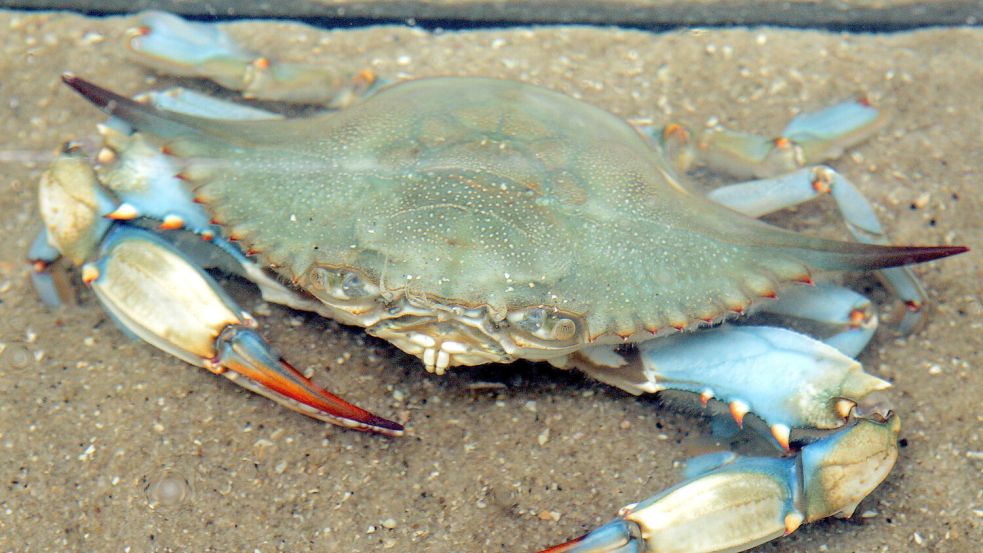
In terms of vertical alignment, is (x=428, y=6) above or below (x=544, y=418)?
above

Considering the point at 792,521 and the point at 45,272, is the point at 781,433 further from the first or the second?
the point at 45,272

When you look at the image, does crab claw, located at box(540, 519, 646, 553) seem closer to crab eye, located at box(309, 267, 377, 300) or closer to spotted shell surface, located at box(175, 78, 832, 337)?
spotted shell surface, located at box(175, 78, 832, 337)

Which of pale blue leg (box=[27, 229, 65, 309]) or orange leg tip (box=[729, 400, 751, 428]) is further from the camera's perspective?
pale blue leg (box=[27, 229, 65, 309])

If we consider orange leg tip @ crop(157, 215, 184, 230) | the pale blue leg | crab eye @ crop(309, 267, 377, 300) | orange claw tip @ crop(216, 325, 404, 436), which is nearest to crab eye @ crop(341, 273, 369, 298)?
crab eye @ crop(309, 267, 377, 300)

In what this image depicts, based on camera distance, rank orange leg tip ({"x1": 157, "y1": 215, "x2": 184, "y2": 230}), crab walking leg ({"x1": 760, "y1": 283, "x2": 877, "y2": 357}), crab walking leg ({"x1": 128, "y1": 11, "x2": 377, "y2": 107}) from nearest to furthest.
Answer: orange leg tip ({"x1": 157, "y1": 215, "x2": 184, "y2": 230}), crab walking leg ({"x1": 760, "y1": 283, "x2": 877, "y2": 357}), crab walking leg ({"x1": 128, "y1": 11, "x2": 377, "y2": 107})

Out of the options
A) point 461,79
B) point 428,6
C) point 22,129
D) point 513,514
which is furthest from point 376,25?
point 513,514

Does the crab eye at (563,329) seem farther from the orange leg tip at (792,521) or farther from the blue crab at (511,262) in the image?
the orange leg tip at (792,521)

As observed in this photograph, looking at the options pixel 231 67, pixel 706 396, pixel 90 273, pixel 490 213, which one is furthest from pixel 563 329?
pixel 231 67

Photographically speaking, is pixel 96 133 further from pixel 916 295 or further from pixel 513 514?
pixel 916 295
